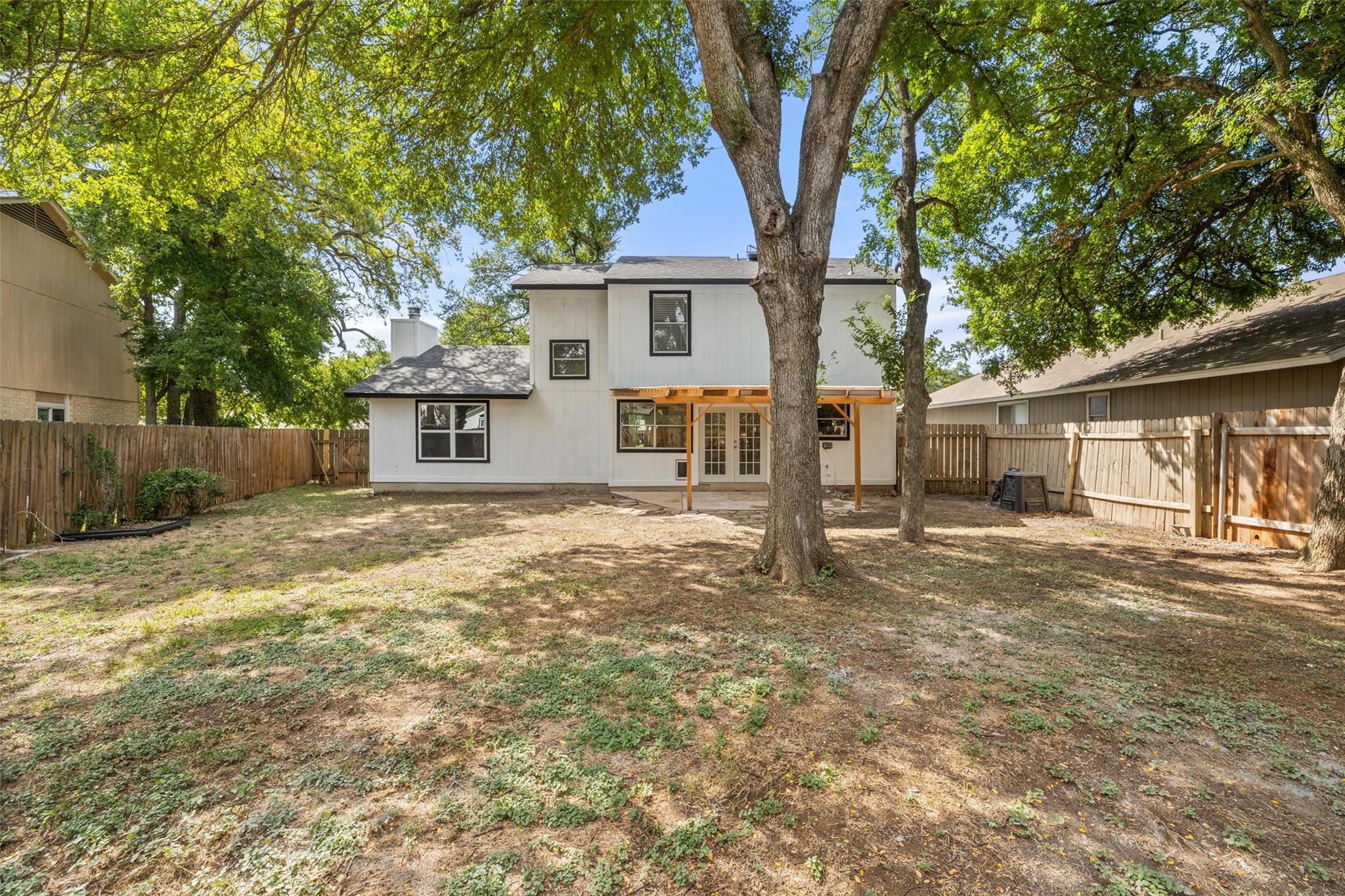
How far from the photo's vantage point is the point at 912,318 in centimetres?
768

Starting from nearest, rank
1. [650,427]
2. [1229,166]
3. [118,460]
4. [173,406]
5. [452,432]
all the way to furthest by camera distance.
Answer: [1229,166]
[118,460]
[650,427]
[452,432]
[173,406]

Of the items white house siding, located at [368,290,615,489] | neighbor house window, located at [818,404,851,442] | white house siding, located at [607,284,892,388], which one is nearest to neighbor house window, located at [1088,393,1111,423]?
white house siding, located at [607,284,892,388]

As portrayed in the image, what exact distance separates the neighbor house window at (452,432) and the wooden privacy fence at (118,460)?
12.9 feet

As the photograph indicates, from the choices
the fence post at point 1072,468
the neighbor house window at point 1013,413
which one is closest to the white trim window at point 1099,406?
the neighbor house window at point 1013,413

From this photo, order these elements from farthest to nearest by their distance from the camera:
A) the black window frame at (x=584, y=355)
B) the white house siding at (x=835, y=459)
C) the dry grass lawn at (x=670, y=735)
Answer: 1. the black window frame at (x=584, y=355)
2. the white house siding at (x=835, y=459)
3. the dry grass lawn at (x=670, y=735)

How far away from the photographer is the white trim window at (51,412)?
40.4 ft

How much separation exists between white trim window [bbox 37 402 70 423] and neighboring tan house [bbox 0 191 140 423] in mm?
19

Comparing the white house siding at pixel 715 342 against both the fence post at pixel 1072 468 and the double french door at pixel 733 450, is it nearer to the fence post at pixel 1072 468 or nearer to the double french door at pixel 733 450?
the double french door at pixel 733 450

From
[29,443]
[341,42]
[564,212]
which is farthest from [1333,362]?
[29,443]

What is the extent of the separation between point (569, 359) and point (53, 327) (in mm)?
11803

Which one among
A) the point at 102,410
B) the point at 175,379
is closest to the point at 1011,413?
the point at 175,379

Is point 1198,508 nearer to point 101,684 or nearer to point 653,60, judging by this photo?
point 653,60

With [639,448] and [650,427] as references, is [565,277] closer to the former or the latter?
[650,427]

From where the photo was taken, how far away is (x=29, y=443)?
7.34m
